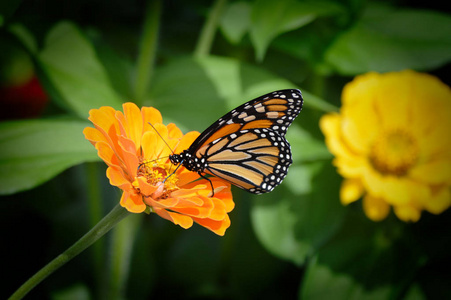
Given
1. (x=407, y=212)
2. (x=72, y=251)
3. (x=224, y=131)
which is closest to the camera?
(x=72, y=251)

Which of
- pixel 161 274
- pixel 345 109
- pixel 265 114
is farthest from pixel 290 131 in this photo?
pixel 161 274

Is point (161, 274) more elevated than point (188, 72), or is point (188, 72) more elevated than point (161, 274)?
point (188, 72)

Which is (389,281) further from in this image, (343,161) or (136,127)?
(136,127)

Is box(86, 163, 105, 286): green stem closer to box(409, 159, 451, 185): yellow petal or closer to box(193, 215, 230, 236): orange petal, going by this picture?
box(193, 215, 230, 236): orange petal

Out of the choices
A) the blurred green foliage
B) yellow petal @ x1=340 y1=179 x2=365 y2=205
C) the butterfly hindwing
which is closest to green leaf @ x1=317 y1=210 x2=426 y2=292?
the blurred green foliage

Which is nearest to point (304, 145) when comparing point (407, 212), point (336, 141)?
point (336, 141)

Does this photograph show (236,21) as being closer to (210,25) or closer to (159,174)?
(210,25)
